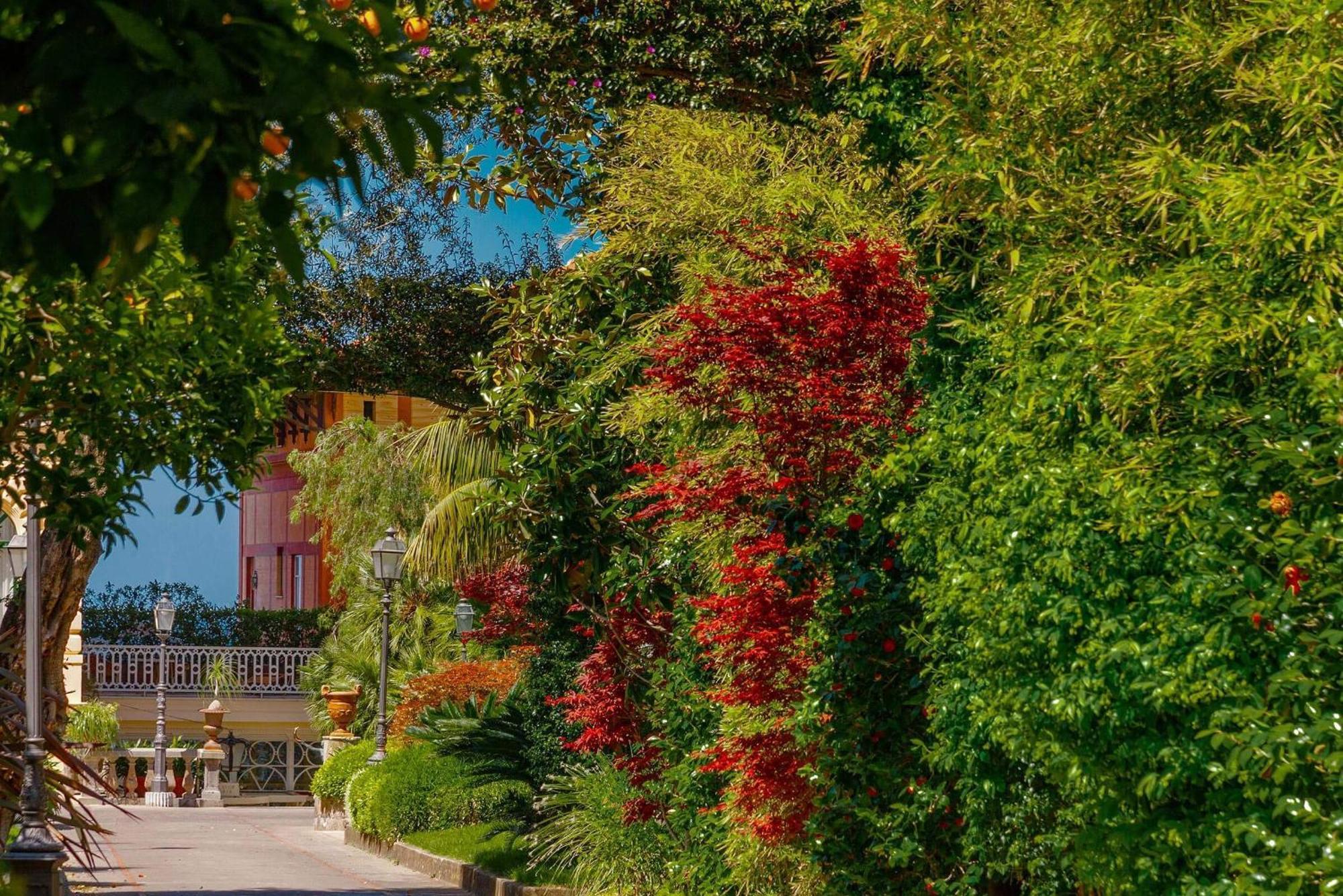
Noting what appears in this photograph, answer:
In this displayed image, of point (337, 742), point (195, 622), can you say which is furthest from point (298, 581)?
point (337, 742)

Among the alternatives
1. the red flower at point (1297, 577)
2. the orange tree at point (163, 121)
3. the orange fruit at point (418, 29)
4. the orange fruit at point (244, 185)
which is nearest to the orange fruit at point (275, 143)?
the orange fruit at point (244, 185)

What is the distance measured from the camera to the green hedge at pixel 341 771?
27.2 m

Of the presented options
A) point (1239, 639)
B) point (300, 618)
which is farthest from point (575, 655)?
point (300, 618)

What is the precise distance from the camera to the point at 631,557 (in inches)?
522

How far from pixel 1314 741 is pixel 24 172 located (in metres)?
4.39

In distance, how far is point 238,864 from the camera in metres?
20.8

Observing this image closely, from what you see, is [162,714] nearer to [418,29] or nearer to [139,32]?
[418,29]

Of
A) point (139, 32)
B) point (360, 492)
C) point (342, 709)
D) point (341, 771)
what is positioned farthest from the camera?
point (360, 492)

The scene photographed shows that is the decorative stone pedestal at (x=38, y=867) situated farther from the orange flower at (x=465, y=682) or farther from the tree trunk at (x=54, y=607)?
the orange flower at (x=465, y=682)

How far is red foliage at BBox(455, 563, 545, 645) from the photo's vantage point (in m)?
18.0

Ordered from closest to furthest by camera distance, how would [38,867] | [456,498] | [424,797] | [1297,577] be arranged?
[1297,577], [38,867], [456,498], [424,797]

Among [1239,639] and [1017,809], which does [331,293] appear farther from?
[1239,639]

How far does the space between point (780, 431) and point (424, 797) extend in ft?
42.9

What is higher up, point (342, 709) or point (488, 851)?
point (342, 709)
